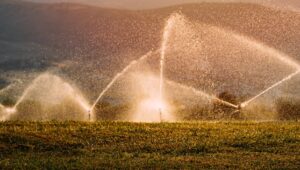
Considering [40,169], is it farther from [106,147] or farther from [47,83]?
[47,83]

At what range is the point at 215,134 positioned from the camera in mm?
36781

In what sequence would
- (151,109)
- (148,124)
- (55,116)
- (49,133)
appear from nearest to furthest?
1. (49,133)
2. (148,124)
3. (151,109)
4. (55,116)

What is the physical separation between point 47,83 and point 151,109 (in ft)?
40.9

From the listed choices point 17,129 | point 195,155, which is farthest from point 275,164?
point 17,129

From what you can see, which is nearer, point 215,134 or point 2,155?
point 2,155

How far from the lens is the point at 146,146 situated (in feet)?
105

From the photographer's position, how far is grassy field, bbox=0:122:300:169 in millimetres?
26594

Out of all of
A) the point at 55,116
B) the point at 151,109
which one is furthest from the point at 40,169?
the point at 55,116

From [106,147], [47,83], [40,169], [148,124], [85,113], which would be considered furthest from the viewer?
[47,83]

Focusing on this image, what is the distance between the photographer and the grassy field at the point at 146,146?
26594 mm

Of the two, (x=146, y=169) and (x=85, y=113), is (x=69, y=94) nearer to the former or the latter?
(x=85, y=113)

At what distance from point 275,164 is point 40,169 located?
29.9ft

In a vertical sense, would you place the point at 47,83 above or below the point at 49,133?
above

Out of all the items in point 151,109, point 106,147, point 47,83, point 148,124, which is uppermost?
point 47,83
